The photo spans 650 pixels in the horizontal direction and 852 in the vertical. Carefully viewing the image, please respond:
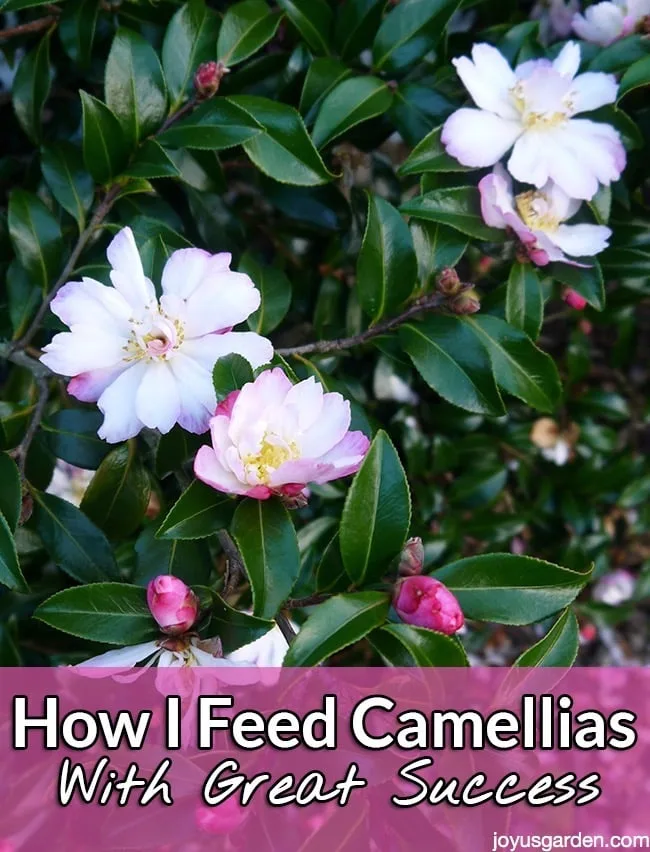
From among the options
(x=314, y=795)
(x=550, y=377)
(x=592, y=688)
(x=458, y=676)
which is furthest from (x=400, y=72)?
(x=592, y=688)

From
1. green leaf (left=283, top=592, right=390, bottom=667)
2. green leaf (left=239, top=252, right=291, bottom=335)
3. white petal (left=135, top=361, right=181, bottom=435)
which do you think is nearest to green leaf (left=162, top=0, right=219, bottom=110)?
green leaf (left=239, top=252, right=291, bottom=335)

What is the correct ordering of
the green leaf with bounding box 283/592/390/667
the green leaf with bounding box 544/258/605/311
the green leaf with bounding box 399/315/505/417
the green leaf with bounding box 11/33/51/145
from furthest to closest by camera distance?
the green leaf with bounding box 11/33/51/145, the green leaf with bounding box 544/258/605/311, the green leaf with bounding box 399/315/505/417, the green leaf with bounding box 283/592/390/667

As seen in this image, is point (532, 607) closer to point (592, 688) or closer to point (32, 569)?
point (32, 569)

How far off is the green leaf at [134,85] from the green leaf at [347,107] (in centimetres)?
20

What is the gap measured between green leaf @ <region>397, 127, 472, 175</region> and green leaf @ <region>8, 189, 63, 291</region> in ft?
1.51

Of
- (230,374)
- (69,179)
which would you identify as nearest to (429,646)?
(230,374)

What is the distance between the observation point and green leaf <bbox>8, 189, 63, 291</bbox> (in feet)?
3.46

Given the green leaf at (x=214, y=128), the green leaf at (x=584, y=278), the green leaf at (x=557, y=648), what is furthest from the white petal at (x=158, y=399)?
the green leaf at (x=584, y=278)

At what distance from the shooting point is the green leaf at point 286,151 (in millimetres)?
978

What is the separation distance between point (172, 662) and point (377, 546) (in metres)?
0.23

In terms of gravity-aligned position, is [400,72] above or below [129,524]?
above

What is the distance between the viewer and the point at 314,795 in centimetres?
82

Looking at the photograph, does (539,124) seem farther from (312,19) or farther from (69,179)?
(69,179)

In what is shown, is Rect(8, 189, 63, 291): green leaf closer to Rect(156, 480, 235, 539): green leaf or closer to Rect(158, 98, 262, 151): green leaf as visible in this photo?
Rect(158, 98, 262, 151): green leaf
